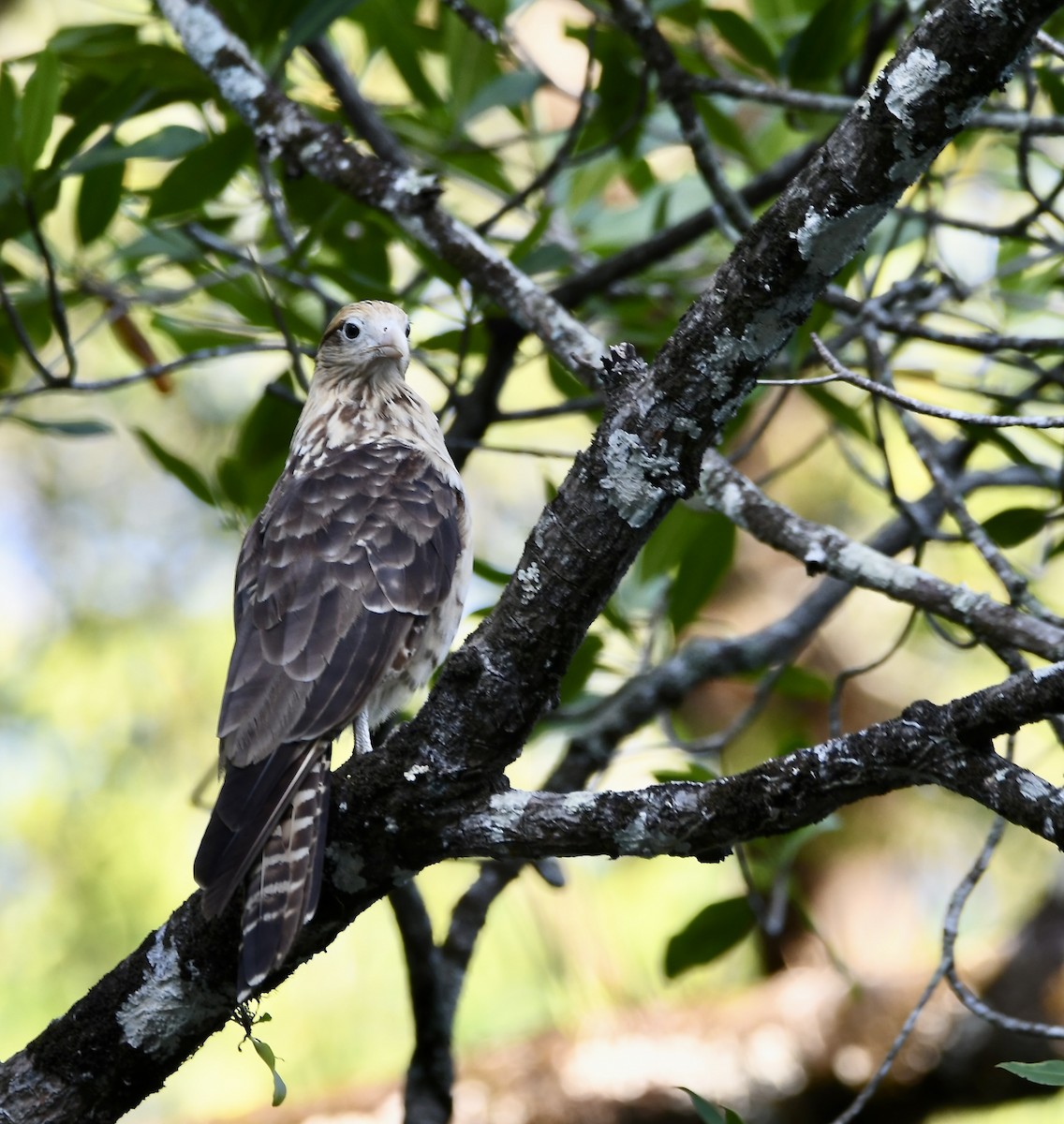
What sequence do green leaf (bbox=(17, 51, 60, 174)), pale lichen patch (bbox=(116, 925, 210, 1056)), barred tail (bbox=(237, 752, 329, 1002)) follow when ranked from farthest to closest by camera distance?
green leaf (bbox=(17, 51, 60, 174)) < pale lichen patch (bbox=(116, 925, 210, 1056)) < barred tail (bbox=(237, 752, 329, 1002))

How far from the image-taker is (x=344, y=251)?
386 centimetres

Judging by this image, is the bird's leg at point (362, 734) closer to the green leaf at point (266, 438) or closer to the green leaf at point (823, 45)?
the green leaf at point (266, 438)

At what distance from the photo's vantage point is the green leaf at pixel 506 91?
3824 mm

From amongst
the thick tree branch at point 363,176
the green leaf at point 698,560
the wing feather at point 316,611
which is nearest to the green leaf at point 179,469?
the wing feather at point 316,611

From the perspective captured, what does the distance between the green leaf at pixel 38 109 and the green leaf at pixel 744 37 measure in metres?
1.78

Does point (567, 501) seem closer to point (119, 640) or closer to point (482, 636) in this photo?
point (482, 636)

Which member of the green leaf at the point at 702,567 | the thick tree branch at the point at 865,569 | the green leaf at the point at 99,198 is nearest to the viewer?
the thick tree branch at the point at 865,569

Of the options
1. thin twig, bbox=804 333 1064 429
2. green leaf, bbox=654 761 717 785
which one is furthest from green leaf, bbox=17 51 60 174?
green leaf, bbox=654 761 717 785

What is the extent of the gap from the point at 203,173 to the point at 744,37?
156 cm

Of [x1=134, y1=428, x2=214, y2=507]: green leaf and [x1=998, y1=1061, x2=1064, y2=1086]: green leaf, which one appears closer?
[x1=998, y1=1061, x2=1064, y2=1086]: green leaf

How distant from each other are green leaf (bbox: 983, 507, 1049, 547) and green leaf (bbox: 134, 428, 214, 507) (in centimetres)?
209

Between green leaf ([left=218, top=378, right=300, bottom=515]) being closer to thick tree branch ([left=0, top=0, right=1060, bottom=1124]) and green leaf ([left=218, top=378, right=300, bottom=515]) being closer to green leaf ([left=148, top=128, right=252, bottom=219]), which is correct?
green leaf ([left=148, top=128, right=252, bottom=219])

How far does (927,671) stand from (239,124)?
17.2 ft

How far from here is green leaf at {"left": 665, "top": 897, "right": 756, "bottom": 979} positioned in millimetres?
3494
